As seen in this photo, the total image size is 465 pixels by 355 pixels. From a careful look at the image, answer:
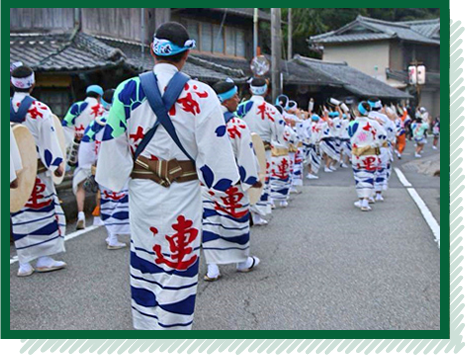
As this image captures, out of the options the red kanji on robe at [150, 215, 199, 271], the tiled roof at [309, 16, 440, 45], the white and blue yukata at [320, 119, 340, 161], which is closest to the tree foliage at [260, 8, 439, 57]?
the tiled roof at [309, 16, 440, 45]

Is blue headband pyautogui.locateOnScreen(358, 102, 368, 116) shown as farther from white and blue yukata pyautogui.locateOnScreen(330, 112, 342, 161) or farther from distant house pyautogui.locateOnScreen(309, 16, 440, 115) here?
distant house pyautogui.locateOnScreen(309, 16, 440, 115)

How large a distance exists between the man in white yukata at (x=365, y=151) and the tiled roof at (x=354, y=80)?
19.4m

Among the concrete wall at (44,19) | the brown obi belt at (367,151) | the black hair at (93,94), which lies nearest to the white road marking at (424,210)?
the brown obi belt at (367,151)

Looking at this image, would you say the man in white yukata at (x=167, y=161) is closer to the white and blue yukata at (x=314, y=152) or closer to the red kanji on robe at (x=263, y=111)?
the red kanji on robe at (x=263, y=111)

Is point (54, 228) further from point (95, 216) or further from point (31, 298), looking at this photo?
point (95, 216)

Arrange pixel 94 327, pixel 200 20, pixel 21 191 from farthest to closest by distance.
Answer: pixel 200 20
pixel 21 191
pixel 94 327

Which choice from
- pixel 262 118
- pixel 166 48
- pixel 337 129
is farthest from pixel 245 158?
pixel 337 129

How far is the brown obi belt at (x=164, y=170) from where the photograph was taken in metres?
3.75

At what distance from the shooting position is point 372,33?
37094 mm

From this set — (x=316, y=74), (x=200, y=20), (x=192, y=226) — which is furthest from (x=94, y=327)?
(x=316, y=74)

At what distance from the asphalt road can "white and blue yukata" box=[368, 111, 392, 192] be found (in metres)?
1.95

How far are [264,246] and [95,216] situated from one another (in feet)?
9.17

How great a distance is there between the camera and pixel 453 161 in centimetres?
318

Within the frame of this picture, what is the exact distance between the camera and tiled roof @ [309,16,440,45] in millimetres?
36719
